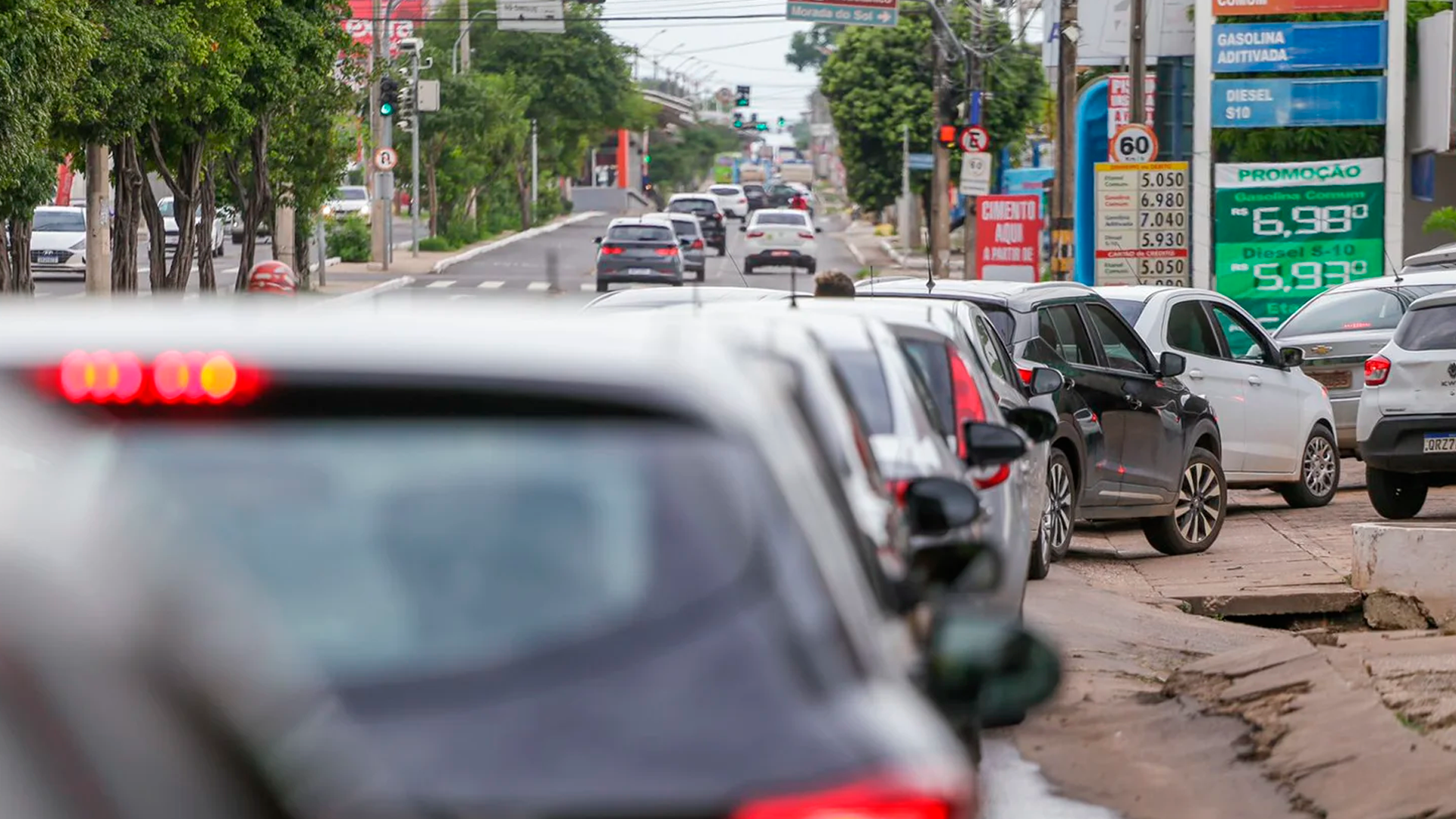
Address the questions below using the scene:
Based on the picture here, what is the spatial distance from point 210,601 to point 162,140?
33047 millimetres

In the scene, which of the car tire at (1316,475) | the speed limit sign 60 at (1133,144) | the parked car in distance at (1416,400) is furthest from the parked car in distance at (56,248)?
the parked car in distance at (1416,400)

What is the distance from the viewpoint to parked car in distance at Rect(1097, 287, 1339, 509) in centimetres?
1541

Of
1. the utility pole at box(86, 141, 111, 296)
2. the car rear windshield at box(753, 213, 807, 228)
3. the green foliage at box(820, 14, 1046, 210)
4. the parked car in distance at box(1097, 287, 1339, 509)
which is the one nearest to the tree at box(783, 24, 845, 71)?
the green foliage at box(820, 14, 1046, 210)

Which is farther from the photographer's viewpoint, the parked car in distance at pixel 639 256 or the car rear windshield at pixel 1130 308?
the parked car in distance at pixel 639 256

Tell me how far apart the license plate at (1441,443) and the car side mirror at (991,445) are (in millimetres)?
7266

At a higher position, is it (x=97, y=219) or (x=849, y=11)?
(x=849, y=11)

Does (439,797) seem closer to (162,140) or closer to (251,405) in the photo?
(251,405)

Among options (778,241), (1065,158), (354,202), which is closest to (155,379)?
(1065,158)

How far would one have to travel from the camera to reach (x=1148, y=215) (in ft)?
86.9

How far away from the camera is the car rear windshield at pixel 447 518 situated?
2.59 m

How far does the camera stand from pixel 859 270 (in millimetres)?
58875

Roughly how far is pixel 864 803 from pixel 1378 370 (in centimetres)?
1293

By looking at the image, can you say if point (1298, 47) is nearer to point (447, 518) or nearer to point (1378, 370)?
point (1378, 370)

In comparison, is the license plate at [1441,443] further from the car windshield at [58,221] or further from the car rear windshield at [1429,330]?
the car windshield at [58,221]
